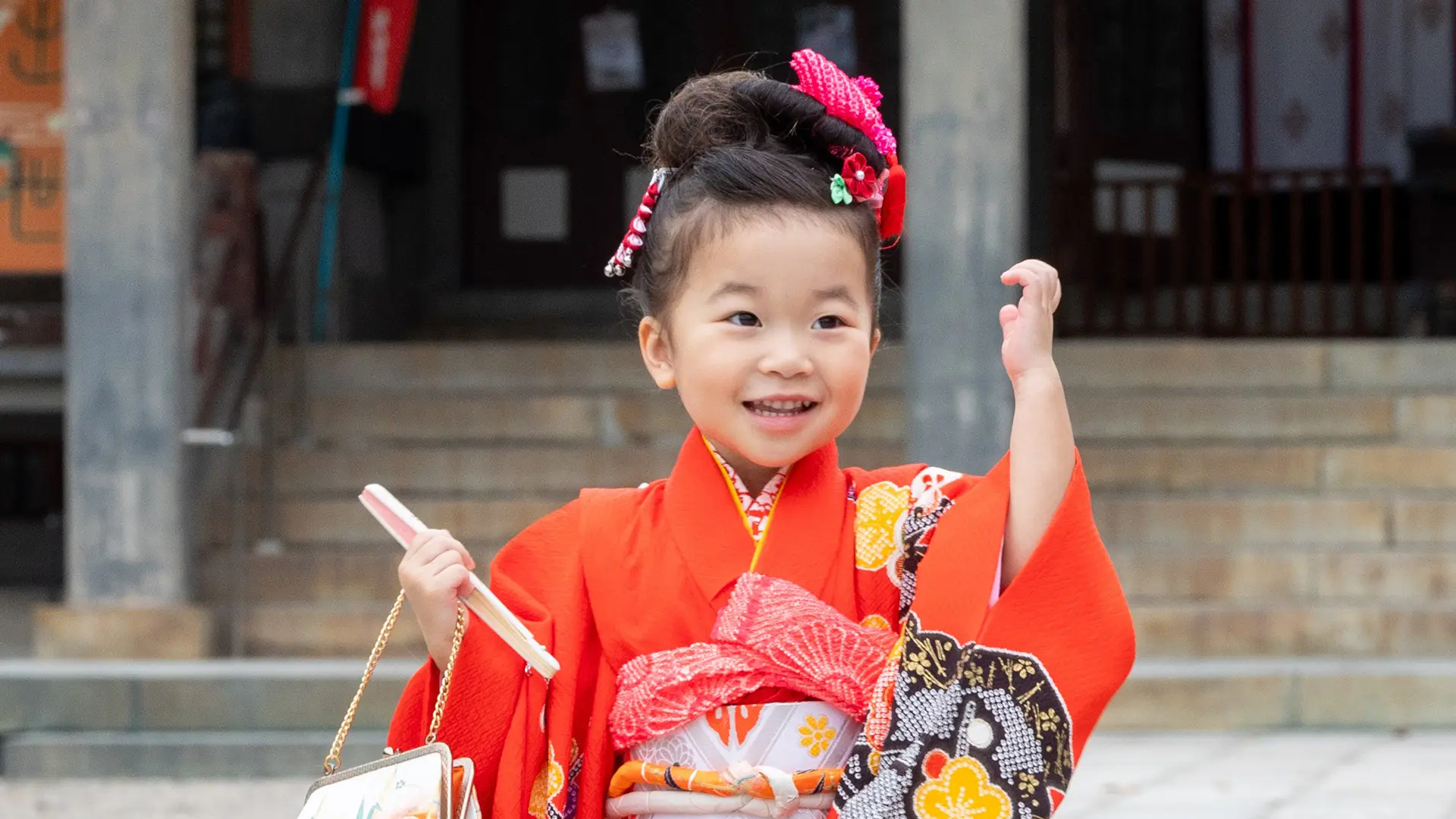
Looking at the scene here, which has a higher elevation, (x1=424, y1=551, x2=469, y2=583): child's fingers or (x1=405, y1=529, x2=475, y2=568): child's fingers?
(x1=405, y1=529, x2=475, y2=568): child's fingers

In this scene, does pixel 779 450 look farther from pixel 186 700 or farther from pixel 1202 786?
pixel 186 700

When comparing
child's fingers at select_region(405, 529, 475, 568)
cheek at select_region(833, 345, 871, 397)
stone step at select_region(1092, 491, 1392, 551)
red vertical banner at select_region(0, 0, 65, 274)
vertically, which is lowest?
stone step at select_region(1092, 491, 1392, 551)

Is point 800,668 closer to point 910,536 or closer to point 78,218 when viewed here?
point 910,536

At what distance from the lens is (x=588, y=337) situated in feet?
32.1

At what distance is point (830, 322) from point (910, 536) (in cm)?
25

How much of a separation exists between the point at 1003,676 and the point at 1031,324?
36 cm

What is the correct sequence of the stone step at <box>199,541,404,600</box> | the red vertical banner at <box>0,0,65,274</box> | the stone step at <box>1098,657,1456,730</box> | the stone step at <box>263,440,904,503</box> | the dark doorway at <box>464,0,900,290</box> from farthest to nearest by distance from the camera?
the dark doorway at <box>464,0,900,290</box> → the red vertical banner at <box>0,0,65,274</box> → the stone step at <box>263,440,904,503</box> → the stone step at <box>199,541,404,600</box> → the stone step at <box>1098,657,1456,730</box>

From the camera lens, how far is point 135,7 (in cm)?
674

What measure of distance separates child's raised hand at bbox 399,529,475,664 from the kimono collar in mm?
255

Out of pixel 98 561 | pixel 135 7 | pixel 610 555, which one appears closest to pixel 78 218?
pixel 135 7

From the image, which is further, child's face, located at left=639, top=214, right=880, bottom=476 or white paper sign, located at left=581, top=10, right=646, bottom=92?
white paper sign, located at left=581, top=10, right=646, bottom=92

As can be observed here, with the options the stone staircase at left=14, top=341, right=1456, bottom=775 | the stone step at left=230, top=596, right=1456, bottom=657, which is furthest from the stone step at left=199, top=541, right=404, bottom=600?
the stone step at left=230, top=596, right=1456, bottom=657

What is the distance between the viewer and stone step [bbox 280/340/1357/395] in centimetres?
796

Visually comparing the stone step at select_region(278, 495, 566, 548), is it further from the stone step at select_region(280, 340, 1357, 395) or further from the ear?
the ear
